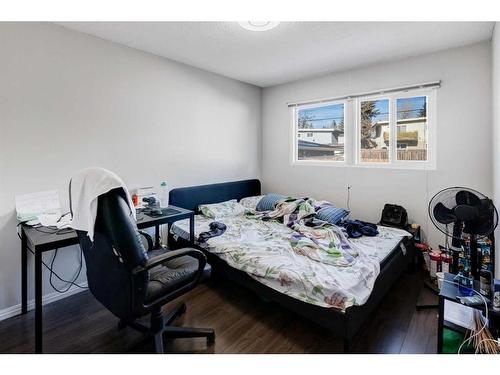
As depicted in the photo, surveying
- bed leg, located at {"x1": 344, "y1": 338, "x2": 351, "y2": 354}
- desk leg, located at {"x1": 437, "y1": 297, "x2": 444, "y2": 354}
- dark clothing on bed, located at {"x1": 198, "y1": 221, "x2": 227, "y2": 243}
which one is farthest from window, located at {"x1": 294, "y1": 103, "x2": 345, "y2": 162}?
bed leg, located at {"x1": 344, "y1": 338, "x2": 351, "y2": 354}

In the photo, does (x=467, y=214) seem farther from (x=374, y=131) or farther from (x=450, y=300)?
(x=374, y=131)

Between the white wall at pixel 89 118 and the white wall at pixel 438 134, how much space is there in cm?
129

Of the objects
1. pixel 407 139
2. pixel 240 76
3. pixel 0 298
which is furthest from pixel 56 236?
pixel 407 139

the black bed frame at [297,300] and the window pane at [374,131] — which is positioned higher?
the window pane at [374,131]

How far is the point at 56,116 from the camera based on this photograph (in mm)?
2195

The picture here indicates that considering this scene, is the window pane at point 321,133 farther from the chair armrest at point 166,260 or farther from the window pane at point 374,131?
the chair armrest at point 166,260

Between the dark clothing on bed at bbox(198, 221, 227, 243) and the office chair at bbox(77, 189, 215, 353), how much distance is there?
818mm

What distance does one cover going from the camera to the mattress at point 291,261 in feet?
5.33

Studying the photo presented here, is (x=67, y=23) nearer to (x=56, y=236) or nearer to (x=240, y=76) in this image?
(x=56, y=236)

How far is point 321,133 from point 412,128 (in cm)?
112

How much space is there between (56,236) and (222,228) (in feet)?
4.59

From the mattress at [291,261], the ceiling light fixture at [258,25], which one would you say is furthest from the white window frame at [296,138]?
the ceiling light fixture at [258,25]

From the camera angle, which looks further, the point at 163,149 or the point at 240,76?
the point at 240,76
